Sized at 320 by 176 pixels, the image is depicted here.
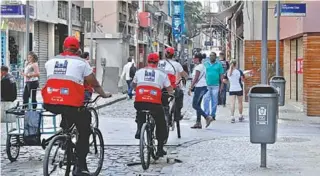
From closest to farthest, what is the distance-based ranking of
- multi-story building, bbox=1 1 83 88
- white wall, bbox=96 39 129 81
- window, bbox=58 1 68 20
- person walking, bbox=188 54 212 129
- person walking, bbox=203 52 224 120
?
person walking, bbox=188 54 212 129 → person walking, bbox=203 52 224 120 → multi-story building, bbox=1 1 83 88 → white wall, bbox=96 39 129 81 → window, bbox=58 1 68 20

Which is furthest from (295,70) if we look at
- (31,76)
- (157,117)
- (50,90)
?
(50,90)

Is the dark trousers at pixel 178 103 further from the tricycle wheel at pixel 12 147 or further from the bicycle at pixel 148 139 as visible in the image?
the tricycle wheel at pixel 12 147

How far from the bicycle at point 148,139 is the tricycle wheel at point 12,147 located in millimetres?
2067

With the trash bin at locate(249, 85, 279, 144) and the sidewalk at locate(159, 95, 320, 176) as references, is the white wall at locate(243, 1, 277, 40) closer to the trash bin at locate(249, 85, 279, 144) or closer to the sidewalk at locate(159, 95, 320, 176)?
the sidewalk at locate(159, 95, 320, 176)

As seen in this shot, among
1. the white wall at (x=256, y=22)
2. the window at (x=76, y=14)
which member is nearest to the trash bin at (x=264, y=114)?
the white wall at (x=256, y=22)

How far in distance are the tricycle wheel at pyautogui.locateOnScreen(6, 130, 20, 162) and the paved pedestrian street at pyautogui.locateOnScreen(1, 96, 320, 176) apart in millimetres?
115

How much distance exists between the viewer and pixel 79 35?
136ft

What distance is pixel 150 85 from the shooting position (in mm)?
9227

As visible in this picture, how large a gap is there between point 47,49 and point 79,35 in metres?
6.00

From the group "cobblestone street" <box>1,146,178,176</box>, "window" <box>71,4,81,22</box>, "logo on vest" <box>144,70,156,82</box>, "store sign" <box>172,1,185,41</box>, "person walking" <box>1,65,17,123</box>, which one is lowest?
"cobblestone street" <box>1,146,178,176</box>

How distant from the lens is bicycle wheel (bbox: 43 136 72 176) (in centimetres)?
714

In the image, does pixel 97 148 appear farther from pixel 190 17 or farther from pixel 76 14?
pixel 190 17

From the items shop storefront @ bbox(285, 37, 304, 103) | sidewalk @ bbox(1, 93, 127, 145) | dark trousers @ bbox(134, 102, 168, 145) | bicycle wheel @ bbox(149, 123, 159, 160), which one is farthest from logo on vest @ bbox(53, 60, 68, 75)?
shop storefront @ bbox(285, 37, 304, 103)

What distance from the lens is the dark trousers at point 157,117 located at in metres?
9.23
